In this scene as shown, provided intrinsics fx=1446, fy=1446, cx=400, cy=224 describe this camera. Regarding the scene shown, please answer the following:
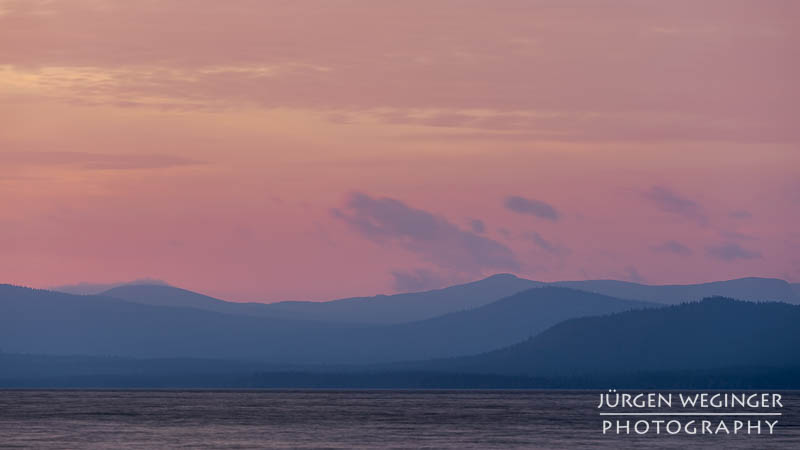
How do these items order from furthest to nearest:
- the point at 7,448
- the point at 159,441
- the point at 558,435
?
1. the point at 558,435
2. the point at 159,441
3. the point at 7,448

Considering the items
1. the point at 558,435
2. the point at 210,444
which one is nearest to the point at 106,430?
the point at 210,444

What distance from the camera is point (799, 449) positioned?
15200 cm

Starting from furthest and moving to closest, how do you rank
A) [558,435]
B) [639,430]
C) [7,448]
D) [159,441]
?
[639,430] → [558,435] → [159,441] → [7,448]

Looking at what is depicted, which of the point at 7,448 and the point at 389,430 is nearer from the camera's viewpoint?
the point at 7,448

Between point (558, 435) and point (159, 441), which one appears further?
point (558, 435)

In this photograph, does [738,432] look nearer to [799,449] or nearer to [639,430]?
[639,430]

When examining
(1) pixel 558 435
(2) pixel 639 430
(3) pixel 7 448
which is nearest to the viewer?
(3) pixel 7 448

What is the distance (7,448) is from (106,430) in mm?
37374

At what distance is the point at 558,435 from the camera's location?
175 meters

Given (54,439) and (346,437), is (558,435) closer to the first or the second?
(346,437)

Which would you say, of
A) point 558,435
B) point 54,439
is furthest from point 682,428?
point 54,439

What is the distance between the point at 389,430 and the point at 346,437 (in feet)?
59.4

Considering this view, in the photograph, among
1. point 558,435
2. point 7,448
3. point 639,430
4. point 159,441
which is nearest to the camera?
point 7,448

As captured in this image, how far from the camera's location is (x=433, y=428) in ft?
631
